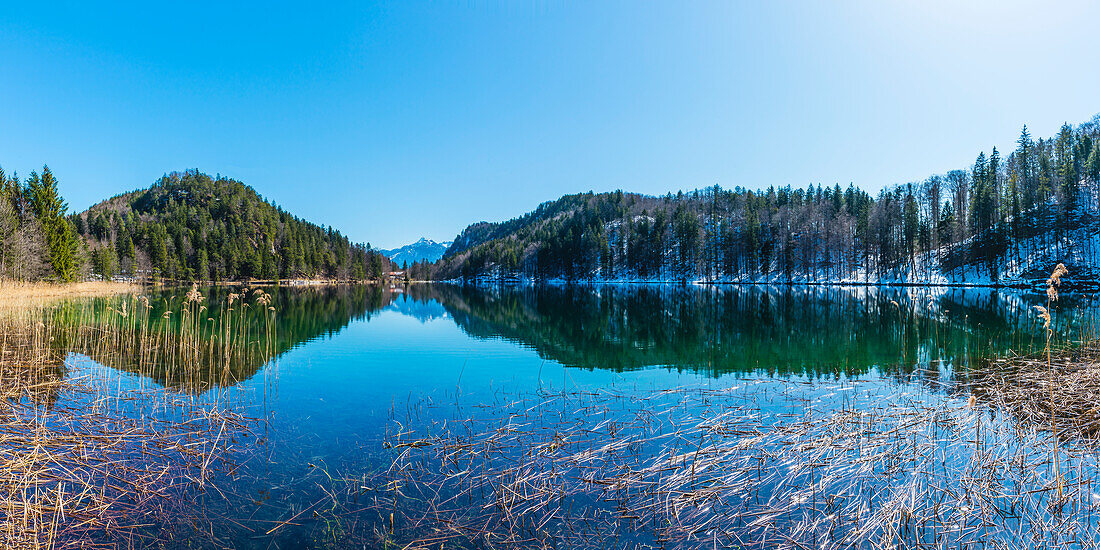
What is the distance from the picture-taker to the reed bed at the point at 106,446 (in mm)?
5137

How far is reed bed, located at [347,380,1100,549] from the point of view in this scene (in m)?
5.16

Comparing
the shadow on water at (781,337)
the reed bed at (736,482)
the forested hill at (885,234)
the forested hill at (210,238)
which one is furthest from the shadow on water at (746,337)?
the forested hill at (210,238)

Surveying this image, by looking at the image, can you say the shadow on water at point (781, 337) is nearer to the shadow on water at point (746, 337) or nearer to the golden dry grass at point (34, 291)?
the shadow on water at point (746, 337)

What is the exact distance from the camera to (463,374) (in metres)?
14.6

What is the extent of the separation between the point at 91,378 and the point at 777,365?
1887 centimetres

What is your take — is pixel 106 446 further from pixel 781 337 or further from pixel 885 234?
pixel 885 234

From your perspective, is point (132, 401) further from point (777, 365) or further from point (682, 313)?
point (682, 313)

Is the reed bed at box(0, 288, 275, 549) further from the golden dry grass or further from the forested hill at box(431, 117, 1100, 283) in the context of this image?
the forested hill at box(431, 117, 1100, 283)

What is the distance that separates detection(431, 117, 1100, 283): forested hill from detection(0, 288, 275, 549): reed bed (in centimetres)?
8416

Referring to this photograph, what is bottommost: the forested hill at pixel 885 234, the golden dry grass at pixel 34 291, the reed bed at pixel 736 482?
the reed bed at pixel 736 482

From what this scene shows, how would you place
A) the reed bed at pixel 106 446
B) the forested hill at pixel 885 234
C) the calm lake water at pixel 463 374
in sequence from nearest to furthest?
1. the reed bed at pixel 106 446
2. the calm lake water at pixel 463 374
3. the forested hill at pixel 885 234

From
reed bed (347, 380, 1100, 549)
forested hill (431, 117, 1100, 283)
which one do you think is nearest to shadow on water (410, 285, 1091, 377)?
reed bed (347, 380, 1100, 549)

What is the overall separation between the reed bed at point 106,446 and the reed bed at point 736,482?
2318 millimetres

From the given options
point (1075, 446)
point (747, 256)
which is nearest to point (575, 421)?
point (1075, 446)
